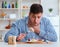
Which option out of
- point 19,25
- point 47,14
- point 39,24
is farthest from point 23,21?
point 47,14

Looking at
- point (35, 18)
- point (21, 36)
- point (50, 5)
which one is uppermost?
point (50, 5)

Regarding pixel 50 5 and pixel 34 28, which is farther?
pixel 50 5

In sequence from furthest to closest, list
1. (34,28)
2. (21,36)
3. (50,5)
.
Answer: (50,5)
(34,28)
(21,36)

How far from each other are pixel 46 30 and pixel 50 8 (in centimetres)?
329

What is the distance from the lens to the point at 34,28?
99.1 inches

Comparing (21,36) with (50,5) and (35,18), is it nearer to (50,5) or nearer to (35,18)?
(35,18)

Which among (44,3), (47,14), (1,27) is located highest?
(44,3)

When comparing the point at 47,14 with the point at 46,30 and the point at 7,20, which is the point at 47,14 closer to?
the point at 7,20

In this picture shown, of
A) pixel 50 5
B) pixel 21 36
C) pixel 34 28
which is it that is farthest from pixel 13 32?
pixel 50 5

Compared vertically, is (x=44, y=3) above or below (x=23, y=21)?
above

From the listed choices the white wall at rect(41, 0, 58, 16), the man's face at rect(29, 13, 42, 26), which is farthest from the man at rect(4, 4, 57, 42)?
the white wall at rect(41, 0, 58, 16)

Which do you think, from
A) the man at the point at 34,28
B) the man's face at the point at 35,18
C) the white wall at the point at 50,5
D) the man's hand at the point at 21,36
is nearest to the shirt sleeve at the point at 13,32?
the man at the point at 34,28

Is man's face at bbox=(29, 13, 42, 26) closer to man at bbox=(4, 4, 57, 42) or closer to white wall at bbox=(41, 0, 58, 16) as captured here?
man at bbox=(4, 4, 57, 42)

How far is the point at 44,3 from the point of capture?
5836 millimetres
